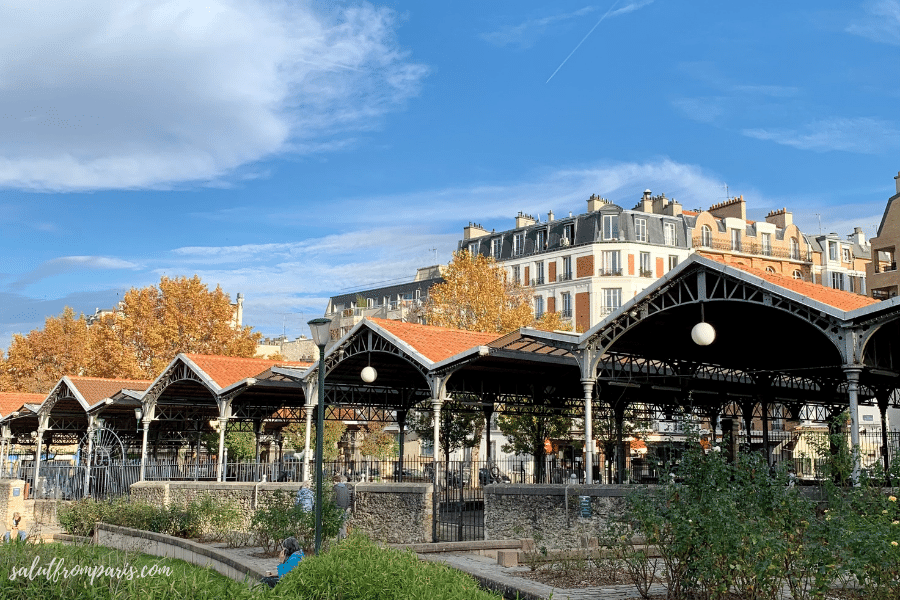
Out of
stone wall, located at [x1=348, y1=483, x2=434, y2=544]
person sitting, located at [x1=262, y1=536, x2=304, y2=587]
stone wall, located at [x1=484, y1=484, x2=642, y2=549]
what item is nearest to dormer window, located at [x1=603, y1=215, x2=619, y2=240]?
stone wall, located at [x1=348, y1=483, x2=434, y2=544]

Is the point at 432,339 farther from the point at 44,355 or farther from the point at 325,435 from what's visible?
the point at 44,355

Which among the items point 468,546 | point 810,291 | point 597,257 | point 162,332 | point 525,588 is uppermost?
point 597,257

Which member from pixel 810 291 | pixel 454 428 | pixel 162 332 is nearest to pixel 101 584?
pixel 810 291

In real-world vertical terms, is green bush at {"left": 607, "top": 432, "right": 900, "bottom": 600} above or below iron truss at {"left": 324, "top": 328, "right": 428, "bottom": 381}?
below

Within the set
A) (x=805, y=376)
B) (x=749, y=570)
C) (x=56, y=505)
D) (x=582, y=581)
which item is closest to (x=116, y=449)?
(x=56, y=505)

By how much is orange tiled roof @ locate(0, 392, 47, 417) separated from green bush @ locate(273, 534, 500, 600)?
41806 millimetres

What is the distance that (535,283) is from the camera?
6725 centimetres

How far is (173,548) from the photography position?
19.2 metres

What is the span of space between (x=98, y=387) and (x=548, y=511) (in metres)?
26.9

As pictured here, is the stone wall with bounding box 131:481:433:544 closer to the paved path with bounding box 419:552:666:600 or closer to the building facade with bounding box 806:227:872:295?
the paved path with bounding box 419:552:666:600

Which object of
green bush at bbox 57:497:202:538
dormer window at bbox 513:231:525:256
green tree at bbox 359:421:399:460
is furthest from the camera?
dormer window at bbox 513:231:525:256

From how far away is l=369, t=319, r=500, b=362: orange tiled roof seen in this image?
2390cm

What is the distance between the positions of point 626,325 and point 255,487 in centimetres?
956

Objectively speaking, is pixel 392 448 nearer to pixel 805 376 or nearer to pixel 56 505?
pixel 56 505
